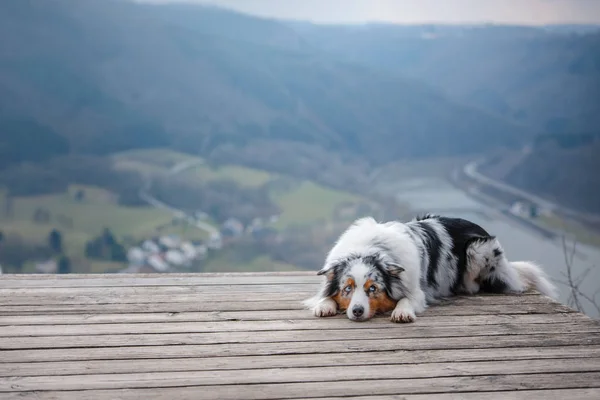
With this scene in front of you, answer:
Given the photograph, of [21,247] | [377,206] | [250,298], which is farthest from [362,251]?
[21,247]

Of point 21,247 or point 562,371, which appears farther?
point 21,247

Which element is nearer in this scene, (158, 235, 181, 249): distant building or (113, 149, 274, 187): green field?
(158, 235, 181, 249): distant building

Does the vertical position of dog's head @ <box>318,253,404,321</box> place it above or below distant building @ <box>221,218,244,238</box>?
above

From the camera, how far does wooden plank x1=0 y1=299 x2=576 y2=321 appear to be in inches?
138

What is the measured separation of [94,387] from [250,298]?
1466 millimetres

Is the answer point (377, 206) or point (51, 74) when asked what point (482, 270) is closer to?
point (377, 206)

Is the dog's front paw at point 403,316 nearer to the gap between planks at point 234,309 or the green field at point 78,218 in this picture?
the gap between planks at point 234,309

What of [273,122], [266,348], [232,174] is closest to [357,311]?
[266,348]

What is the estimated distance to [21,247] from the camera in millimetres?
13727

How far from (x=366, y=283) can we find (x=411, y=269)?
38 cm

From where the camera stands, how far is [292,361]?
9.12 ft

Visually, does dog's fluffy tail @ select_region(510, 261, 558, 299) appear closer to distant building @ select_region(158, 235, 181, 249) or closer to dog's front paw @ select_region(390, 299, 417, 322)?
dog's front paw @ select_region(390, 299, 417, 322)

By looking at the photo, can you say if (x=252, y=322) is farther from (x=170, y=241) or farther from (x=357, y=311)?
(x=170, y=241)


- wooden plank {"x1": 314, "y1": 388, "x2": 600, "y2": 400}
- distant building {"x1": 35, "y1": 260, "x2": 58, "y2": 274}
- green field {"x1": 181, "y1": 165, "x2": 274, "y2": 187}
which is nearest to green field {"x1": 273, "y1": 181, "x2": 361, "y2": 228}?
green field {"x1": 181, "y1": 165, "x2": 274, "y2": 187}
